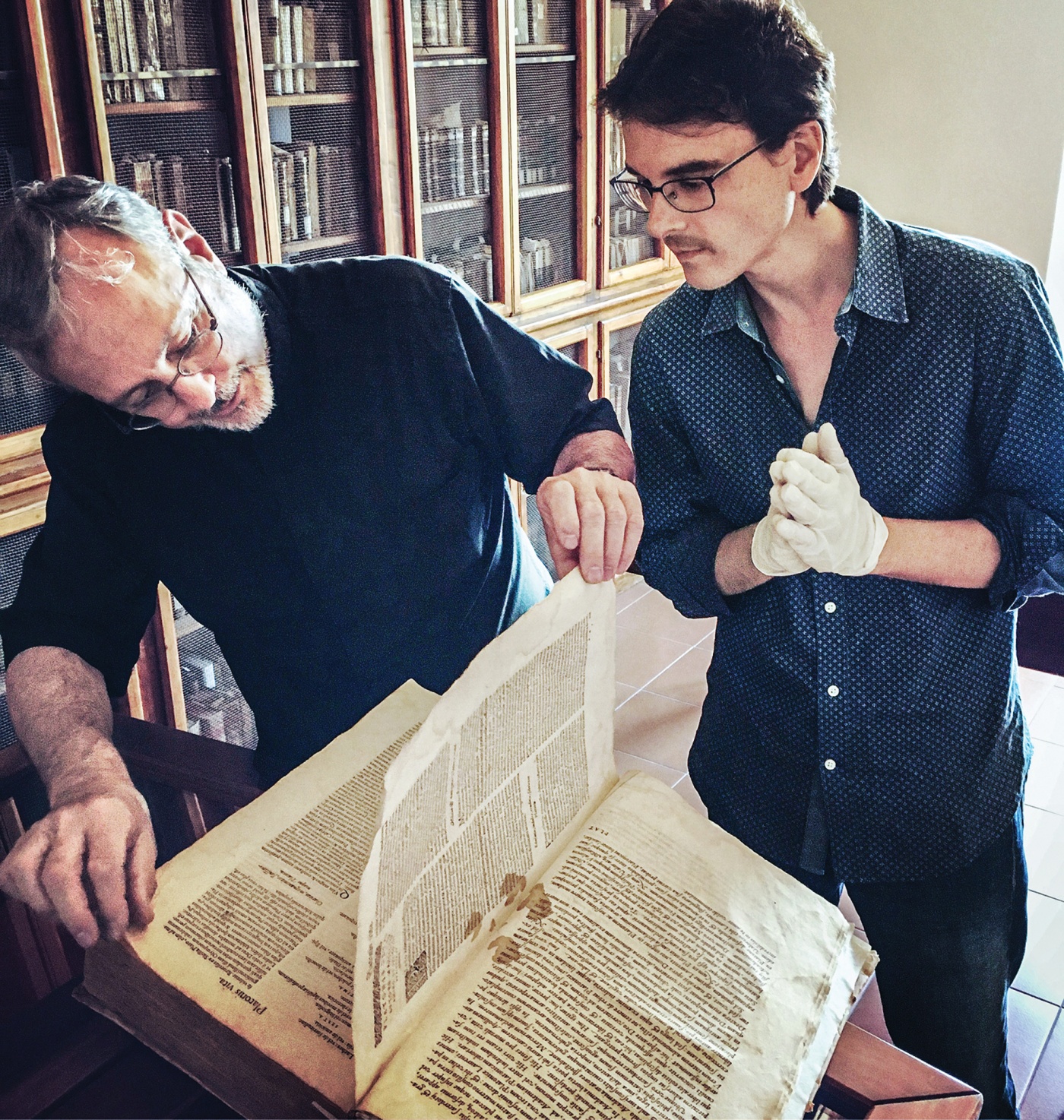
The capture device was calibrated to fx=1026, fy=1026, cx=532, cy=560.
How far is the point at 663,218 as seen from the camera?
1094mm

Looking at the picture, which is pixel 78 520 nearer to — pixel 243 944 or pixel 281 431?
pixel 281 431

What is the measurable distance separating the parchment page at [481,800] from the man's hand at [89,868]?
23 centimetres

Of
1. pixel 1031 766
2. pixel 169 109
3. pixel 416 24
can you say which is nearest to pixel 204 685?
pixel 169 109

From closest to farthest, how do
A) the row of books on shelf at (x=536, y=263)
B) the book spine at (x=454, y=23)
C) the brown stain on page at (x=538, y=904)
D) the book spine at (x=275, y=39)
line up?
1. the brown stain on page at (x=538, y=904)
2. the book spine at (x=275, y=39)
3. the book spine at (x=454, y=23)
4. the row of books on shelf at (x=536, y=263)

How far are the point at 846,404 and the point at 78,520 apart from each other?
2.89 ft

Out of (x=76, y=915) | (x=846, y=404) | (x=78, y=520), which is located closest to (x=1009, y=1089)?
(x=846, y=404)

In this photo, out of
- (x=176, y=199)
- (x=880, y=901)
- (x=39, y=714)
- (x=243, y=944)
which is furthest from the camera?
(x=176, y=199)

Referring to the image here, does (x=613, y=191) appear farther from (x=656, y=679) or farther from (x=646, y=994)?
(x=646, y=994)

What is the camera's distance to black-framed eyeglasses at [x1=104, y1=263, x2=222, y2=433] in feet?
3.59

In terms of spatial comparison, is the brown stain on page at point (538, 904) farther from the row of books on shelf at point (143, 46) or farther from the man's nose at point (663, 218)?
the row of books on shelf at point (143, 46)

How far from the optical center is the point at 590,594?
833mm

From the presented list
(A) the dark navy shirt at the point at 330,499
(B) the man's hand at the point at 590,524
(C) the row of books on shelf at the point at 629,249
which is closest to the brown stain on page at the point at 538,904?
A: (B) the man's hand at the point at 590,524

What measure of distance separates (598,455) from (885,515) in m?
0.32

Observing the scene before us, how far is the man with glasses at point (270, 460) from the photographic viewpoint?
1.03 meters
